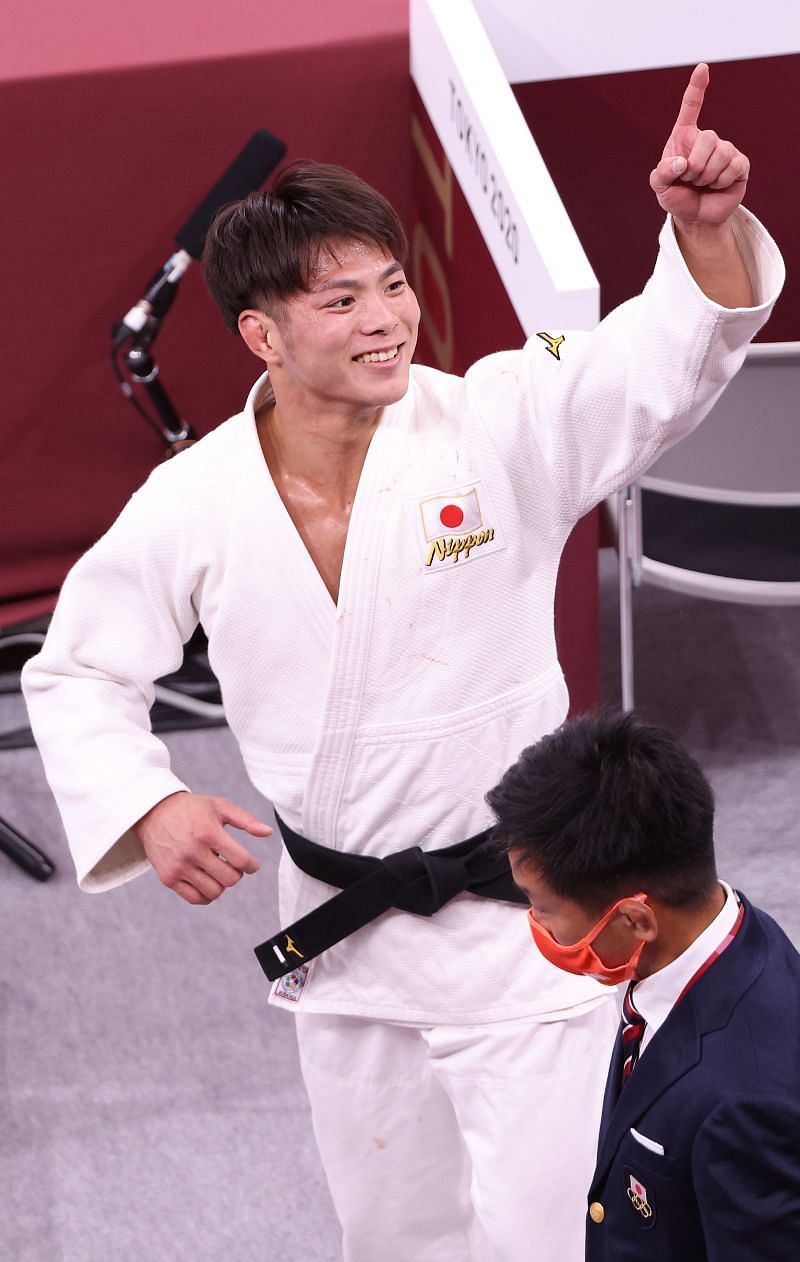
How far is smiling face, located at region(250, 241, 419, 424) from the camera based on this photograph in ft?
5.87

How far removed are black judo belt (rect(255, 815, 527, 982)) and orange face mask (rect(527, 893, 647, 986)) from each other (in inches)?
14.7

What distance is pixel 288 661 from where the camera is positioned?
75.1 inches

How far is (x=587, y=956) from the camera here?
4.91ft

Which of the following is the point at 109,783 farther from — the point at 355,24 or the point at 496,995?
the point at 355,24

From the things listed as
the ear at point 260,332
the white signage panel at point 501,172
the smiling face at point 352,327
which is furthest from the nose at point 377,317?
the white signage panel at point 501,172

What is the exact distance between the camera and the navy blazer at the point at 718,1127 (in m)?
1.31

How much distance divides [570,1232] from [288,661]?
2.40 feet

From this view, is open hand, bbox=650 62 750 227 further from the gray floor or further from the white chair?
the gray floor

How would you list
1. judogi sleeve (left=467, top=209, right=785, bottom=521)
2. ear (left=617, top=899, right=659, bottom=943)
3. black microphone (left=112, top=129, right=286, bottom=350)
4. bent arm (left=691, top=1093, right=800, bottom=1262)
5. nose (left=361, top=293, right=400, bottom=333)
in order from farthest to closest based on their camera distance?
black microphone (left=112, top=129, right=286, bottom=350)
nose (left=361, top=293, right=400, bottom=333)
judogi sleeve (left=467, top=209, right=785, bottom=521)
ear (left=617, top=899, right=659, bottom=943)
bent arm (left=691, top=1093, right=800, bottom=1262)

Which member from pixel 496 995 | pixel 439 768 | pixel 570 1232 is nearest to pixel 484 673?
pixel 439 768

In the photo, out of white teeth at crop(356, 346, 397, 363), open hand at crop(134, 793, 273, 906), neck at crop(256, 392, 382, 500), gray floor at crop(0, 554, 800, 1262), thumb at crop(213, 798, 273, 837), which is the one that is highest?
white teeth at crop(356, 346, 397, 363)

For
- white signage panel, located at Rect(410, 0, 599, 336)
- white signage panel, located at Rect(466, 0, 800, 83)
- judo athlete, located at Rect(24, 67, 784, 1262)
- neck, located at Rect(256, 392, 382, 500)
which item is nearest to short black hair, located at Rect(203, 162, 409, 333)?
judo athlete, located at Rect(24, 67, 784, 1262)

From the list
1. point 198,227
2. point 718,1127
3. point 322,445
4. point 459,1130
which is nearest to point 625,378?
point 322,445

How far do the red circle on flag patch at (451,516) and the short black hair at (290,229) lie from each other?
0.92 ft
